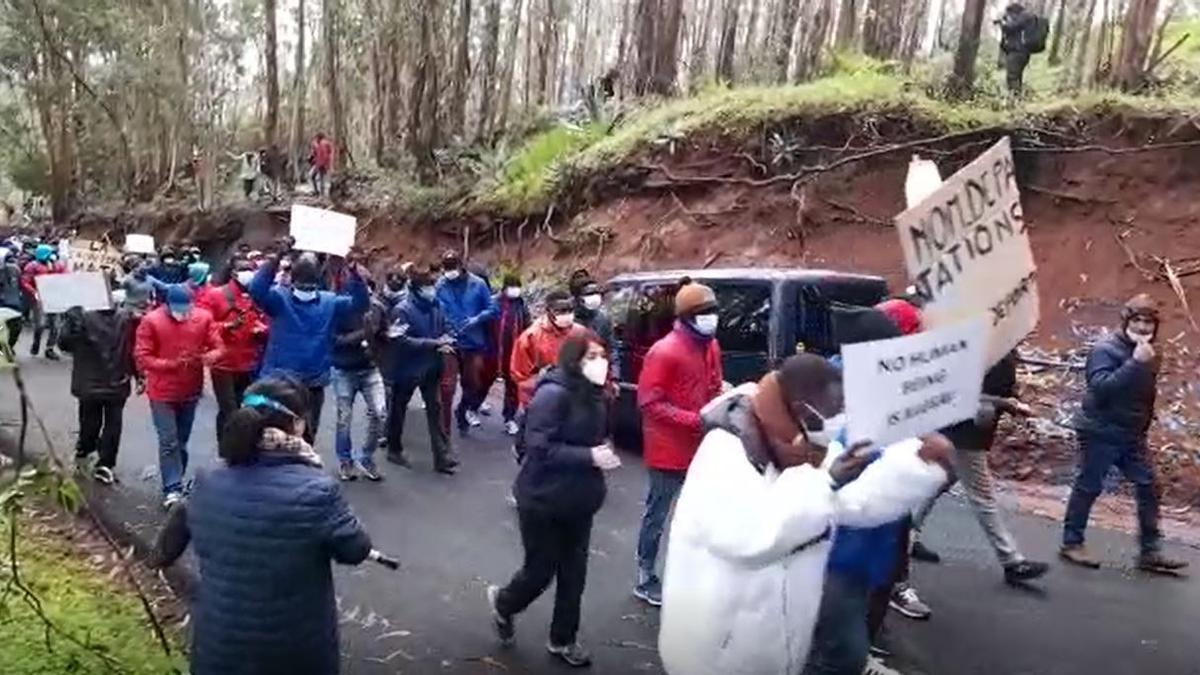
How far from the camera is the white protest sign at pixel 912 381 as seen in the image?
333cm

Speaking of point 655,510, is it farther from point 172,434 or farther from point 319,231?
point 172,434

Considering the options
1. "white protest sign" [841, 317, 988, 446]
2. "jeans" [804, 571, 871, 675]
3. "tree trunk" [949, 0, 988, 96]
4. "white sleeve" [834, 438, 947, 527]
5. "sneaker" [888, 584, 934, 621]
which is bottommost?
"sneaker" [888, 584, 934, 621]

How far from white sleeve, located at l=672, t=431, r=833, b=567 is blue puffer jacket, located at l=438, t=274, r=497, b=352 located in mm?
7394

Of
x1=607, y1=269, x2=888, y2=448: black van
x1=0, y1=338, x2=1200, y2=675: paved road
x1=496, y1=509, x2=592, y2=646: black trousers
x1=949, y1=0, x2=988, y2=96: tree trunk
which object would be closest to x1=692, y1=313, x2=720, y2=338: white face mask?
x1=496, y1=509, x2=592, y2=646: black trousers

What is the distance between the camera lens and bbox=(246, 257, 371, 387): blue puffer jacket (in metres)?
8.24

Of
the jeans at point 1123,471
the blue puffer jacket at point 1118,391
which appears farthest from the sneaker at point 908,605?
the blue puffer jacket at point 1118,391

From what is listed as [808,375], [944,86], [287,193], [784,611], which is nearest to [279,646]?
[784,611]

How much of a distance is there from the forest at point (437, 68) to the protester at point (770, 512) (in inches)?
168

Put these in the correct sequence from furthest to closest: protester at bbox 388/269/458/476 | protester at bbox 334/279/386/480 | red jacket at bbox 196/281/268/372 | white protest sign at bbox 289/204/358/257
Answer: protester at bbox 388/269/458/476
protester at bbox 334/279/386/480
red jacket at bbox 196/281/268/372
white protest sign at bbox 289/204/358/257

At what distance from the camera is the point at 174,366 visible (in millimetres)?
7953

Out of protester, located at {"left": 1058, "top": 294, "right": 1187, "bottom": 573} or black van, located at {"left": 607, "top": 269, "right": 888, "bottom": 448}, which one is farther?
black van, located at {"left": 607, "top": 269, "right": 888, "bottom": 448}

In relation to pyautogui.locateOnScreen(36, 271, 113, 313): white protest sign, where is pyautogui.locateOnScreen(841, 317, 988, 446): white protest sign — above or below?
above

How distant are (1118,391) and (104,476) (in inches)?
290

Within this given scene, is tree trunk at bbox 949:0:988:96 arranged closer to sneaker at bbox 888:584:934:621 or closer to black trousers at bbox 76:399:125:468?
sneaker at bbox 888:584:934:621
